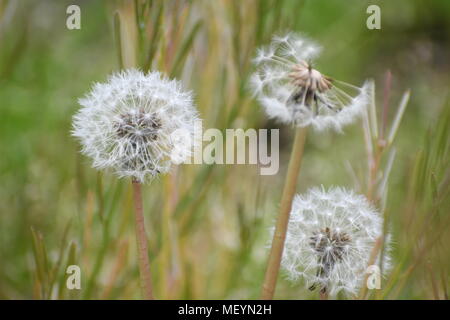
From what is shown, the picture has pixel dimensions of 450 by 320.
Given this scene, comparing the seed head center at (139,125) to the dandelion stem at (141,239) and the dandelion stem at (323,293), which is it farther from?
the dandelion stem at (323,293)

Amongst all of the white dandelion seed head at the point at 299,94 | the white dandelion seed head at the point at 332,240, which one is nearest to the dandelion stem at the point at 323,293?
the white dandelion seed head at the point at 332,240

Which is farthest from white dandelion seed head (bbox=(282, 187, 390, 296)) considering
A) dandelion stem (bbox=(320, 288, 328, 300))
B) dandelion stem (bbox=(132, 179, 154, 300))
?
dandelion stem (bbox=(132, 179, 154, 300))

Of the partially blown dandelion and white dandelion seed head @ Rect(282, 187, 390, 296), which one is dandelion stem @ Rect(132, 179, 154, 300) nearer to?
the partially blown dandelion

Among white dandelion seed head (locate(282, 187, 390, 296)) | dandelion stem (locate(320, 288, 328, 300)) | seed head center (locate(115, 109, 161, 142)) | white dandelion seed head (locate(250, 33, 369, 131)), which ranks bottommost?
dandelion stem (locate(320, 288, 328, 300))

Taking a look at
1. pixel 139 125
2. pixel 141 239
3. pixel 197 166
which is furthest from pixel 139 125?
pixel 197 166

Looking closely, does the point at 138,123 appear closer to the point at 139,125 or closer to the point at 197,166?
the point at 139,125
